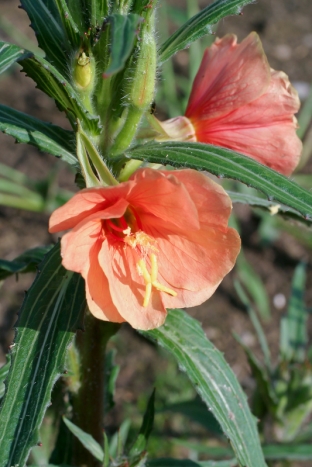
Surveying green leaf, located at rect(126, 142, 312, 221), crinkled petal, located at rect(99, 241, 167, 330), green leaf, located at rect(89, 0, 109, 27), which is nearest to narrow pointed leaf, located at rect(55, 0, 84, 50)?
green leaf, located at rect(89, 0, 109, 27)

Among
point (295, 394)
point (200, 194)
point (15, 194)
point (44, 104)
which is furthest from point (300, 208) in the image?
point (44, 104)

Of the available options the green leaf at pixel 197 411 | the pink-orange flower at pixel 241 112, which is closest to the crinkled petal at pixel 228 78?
the pink-orange flower at pixel 241 112

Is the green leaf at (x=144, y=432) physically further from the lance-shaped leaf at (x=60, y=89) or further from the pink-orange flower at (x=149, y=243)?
the lance-shaped leaf at (x=60, y=89)

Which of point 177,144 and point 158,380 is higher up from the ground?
point 177,144

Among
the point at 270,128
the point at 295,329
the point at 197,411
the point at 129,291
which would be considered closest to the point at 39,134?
the point at 129,291

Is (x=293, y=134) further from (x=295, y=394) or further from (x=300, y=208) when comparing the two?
(x=295, y=394)

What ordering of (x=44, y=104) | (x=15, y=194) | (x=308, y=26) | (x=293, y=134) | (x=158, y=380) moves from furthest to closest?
(x=308, y=26) < (x=44, y=104) < (x=15, y=194) < (x=158, y=380) < (x=293, y=134)
